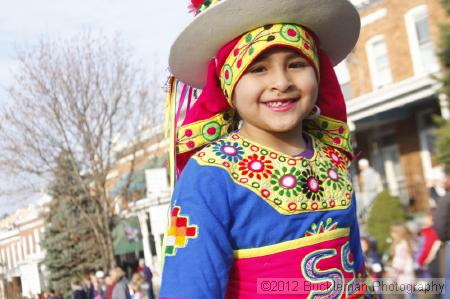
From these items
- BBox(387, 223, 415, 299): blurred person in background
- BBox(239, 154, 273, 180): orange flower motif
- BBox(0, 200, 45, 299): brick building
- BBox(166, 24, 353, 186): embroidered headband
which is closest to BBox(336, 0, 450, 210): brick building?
BBox(387, 223, 415, 299): blurred person in background

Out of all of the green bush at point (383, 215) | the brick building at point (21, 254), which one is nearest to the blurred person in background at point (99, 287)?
the green bush at point (383, 215)

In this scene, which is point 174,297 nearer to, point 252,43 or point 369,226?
point 252,43

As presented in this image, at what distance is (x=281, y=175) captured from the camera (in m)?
2.21

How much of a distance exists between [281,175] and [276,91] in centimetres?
26

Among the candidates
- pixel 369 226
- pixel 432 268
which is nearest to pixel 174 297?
pixel 432 268

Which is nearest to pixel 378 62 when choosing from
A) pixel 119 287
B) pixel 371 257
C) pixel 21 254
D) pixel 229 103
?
pixel 119 287

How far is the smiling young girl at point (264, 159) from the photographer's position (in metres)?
2.05

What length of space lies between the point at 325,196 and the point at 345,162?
0.28 meters

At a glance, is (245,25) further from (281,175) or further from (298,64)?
(281,175)

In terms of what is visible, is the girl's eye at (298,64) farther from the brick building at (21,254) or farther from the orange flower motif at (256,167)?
the brick building at (21,254)

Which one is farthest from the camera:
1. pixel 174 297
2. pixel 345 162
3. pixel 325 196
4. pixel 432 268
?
pixel 432 268

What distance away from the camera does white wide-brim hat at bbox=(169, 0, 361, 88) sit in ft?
7.43

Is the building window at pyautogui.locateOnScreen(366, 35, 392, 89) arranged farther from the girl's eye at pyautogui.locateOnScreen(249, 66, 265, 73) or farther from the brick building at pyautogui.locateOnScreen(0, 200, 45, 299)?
the brick building at pyautogui.locateOnScreen(0, 200, 45, 299)

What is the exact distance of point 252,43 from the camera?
229cm
